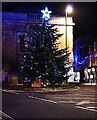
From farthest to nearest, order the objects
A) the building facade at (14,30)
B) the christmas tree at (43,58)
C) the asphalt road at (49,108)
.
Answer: the building facade at (14,30) < the christmas tree at (43,58) < the asphalt road at (49,108)

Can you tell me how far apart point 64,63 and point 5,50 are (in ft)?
83.8

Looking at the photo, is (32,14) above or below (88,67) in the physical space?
above

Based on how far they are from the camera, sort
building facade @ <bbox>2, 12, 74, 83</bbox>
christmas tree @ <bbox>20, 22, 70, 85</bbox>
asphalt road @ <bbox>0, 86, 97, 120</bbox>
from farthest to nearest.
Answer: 1. building facade @ <bbox>2, 12, 74, 83</bbox>
2. christmas tree @ <bbox>20, 22, 70, 85</bbox>
3. asphalt road @ <bbox>0, 86, 97, 120</bbox>

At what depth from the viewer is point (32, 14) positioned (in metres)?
57.2

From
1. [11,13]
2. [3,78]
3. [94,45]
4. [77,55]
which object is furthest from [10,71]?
[77,55]

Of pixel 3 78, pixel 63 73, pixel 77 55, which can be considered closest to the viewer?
pixel 63 73

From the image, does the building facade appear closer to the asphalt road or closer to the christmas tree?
the christmas tree

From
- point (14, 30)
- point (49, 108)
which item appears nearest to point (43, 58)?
point (49, 108)

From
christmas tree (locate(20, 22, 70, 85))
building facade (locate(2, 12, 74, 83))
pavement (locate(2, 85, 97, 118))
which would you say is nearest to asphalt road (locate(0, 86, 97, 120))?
pavement (locate(2, 85, 97, 118))

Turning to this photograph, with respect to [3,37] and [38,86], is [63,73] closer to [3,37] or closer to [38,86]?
[38,86]

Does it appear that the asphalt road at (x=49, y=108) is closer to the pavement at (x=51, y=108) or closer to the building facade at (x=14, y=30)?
the pavement at (x=51, y=108)

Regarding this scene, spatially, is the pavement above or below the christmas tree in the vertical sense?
below

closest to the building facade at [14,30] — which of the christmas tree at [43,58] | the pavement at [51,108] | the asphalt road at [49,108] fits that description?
the christmas tree at [43,58]

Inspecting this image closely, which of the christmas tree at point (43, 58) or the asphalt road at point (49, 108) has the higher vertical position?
the christmas tree at point (43, 58)
